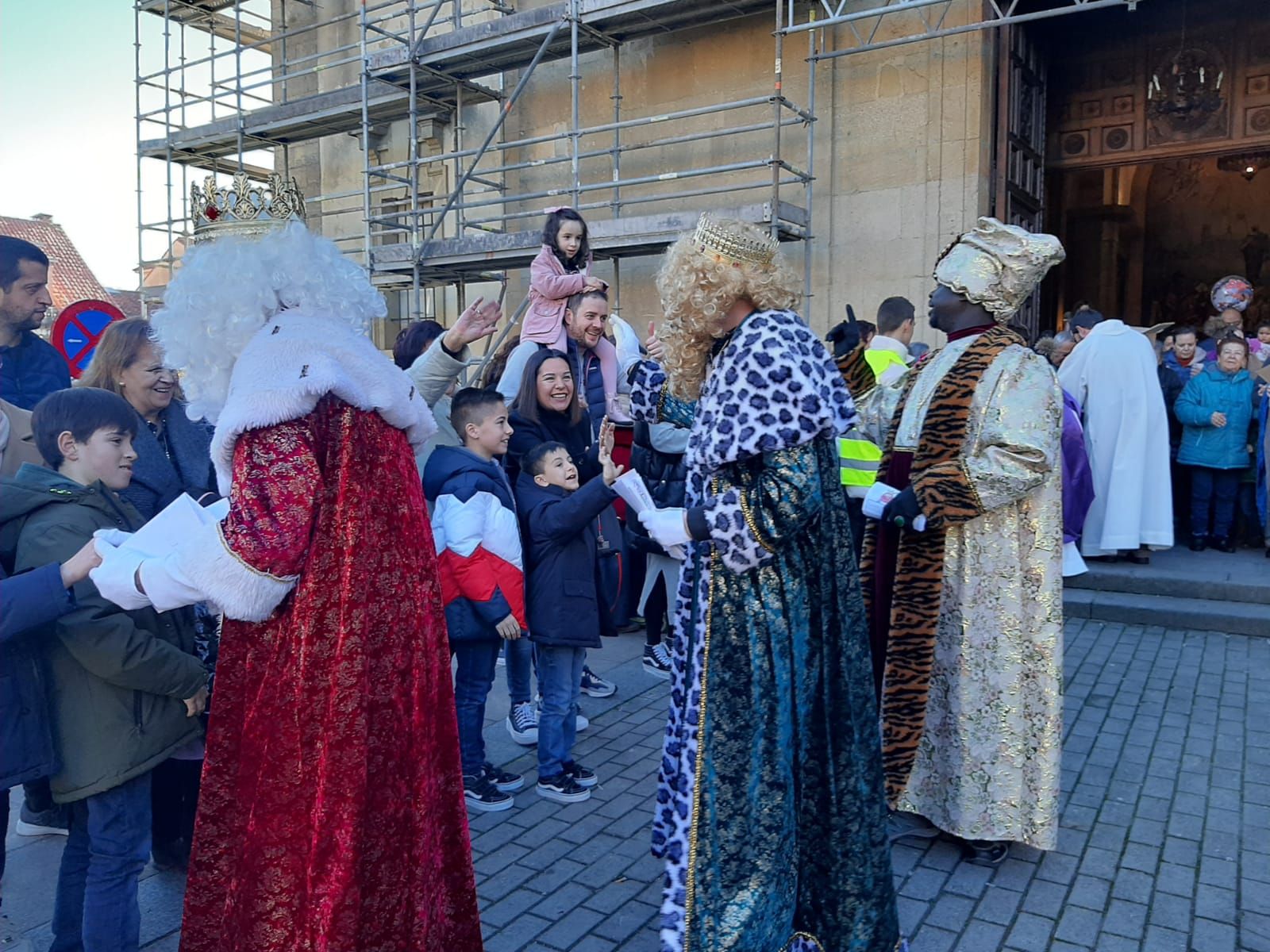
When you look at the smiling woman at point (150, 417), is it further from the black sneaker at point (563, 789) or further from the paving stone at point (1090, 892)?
the paving stone at point (1090, 892)

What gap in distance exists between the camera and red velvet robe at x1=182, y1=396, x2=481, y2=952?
197 cm

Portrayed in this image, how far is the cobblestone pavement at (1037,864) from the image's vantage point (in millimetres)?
2861

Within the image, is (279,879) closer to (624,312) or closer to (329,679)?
(329,679)

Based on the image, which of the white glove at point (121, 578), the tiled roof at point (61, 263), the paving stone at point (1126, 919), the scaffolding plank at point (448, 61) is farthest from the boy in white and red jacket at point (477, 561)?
the tiled roof at point (61, 263)

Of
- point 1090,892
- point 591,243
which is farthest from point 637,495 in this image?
point 591,243

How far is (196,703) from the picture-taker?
2.49m

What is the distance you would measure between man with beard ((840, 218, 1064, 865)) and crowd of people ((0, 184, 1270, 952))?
0.01 meters

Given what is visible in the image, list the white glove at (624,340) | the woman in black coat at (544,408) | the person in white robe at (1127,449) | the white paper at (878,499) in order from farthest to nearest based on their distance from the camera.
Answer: the person in white robe at (1127,449) → the white glove at (624,340) → the woman in black coat at (544,408) → the white paper at (878,499)

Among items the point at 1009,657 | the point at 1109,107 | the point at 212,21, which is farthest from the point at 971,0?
the point at 212,21

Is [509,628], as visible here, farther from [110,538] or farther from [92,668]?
[110,538]

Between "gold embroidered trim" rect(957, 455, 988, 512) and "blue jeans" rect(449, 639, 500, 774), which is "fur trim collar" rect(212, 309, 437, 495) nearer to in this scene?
"blue jeans" rect(449, 639, 500, 774)

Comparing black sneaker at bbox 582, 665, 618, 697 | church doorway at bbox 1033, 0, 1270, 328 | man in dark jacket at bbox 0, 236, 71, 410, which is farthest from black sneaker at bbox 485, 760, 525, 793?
church doorway at bbox 1033, 0, 1270, 328

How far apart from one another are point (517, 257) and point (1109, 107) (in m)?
6.23

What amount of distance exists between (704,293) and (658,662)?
132 inches
